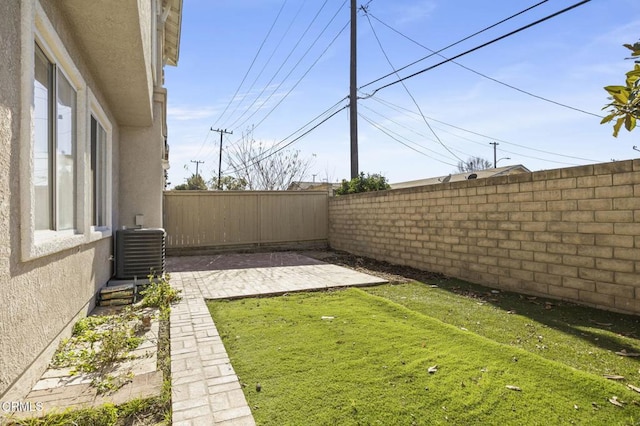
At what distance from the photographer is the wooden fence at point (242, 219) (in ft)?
36.4

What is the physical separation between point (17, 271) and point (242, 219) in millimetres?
9633

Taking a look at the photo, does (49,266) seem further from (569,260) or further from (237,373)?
(569,260)

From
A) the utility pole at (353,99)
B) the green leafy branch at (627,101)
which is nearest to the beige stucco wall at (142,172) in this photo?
the green leafy branch at (627,101)

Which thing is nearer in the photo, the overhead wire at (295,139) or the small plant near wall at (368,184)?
the small plant near wall at (368,184)

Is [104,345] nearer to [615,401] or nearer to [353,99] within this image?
[615,401]

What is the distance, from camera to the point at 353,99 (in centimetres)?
1359

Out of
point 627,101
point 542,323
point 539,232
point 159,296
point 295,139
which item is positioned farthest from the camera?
point 295,139

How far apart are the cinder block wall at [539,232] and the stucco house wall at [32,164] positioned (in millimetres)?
5713

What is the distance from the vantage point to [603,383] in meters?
2.54

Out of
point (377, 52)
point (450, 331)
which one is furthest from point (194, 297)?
point (377, 52)

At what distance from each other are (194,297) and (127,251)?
4.52 feet

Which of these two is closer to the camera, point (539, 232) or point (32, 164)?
point (32, 164)

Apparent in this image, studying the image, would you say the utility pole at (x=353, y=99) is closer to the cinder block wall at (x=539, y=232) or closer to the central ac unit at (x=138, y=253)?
the cinder block wall at (x=539, y=232)

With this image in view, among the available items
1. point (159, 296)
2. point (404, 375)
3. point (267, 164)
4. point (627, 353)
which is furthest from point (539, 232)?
point (267, 164)
